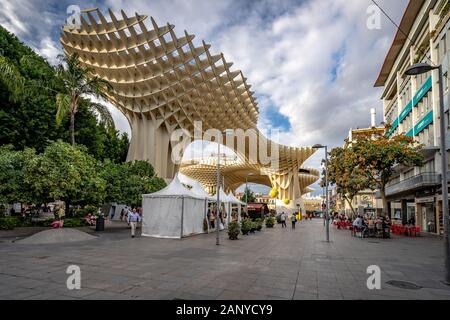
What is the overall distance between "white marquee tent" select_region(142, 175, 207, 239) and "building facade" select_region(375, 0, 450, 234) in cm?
1960

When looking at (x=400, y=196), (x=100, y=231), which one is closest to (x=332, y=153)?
(x=400, y=196)

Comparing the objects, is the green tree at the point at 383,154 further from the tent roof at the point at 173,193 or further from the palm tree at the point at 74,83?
the palm tree at the point at 74,83

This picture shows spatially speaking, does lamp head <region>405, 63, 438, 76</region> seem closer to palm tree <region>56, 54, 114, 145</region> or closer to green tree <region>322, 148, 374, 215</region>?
green tree <region>322, 148, 374, 215</region>

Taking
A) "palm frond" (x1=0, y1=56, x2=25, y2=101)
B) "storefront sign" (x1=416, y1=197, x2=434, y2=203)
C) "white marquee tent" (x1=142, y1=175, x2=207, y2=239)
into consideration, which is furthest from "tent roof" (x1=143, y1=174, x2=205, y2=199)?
A: "storefront sign" (x1=416, y1=197, x2=434, y2=203)

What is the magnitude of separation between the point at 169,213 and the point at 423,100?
25870mm

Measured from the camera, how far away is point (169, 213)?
17984 mm

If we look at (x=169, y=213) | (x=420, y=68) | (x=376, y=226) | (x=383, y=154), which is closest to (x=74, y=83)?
(x=169, y=213)

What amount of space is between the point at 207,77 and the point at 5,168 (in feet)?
105

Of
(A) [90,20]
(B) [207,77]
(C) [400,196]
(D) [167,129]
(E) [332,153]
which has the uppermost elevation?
(A) [90,20]

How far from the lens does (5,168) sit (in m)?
17.1

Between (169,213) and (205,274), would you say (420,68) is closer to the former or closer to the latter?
(205,274)

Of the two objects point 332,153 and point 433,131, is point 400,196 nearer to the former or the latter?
point 433,131
